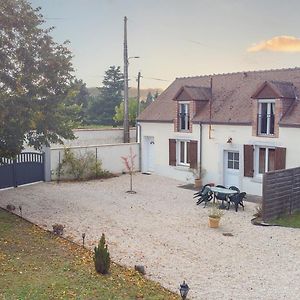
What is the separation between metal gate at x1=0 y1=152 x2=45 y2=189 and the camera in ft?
67.4

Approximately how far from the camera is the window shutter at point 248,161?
65.5 ft

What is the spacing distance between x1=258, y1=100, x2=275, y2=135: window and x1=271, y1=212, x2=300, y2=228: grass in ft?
15.9

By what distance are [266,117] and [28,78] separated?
11.4 m

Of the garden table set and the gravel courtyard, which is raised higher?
the garden table set

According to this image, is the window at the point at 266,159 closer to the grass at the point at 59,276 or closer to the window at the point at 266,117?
the window at the point at 266,117

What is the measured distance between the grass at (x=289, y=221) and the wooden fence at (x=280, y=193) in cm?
19

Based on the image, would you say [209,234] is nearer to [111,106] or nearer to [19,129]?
[19,129]

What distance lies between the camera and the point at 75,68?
1562cm

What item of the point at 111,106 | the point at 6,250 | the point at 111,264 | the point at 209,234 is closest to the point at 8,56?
the point at 6,250

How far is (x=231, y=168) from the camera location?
21.4 metres

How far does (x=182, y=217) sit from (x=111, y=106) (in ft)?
188

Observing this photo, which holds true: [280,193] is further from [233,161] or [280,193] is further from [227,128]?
[227,128]

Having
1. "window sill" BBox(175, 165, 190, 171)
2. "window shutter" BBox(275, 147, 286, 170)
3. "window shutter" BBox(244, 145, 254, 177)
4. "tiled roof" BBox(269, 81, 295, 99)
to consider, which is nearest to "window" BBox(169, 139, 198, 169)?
"window sill" BBox(175, 165, 190, 171)

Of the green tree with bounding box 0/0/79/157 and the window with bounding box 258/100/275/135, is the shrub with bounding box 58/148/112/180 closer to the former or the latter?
the green tree with bounding box 0/0/79/157
